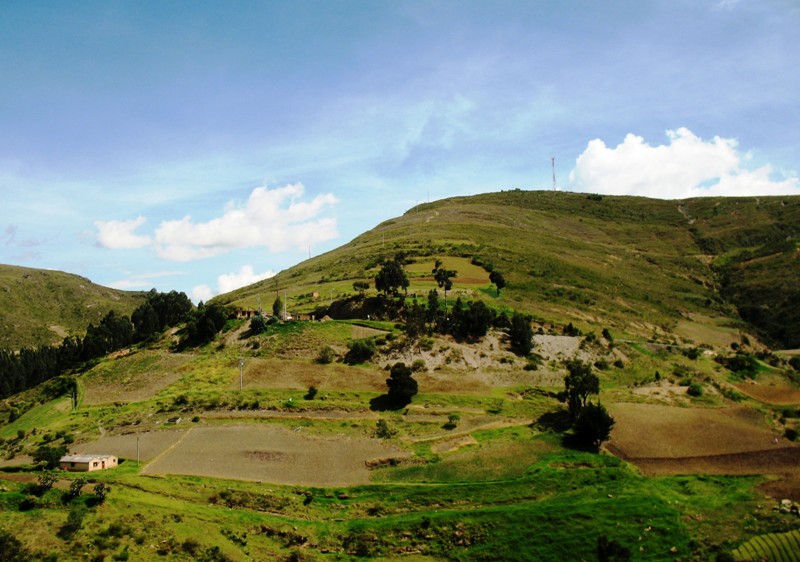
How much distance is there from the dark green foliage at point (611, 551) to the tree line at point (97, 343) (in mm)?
81602

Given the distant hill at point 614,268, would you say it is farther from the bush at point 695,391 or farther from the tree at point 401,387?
the tree at point 401,387

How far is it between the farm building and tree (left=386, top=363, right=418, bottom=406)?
2689cm

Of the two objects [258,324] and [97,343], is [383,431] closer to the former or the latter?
[258,324]

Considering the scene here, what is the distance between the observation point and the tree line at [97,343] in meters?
110

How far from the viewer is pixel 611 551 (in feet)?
123

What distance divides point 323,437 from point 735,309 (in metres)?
119

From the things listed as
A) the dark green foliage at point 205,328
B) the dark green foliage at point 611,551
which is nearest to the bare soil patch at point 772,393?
the dark green foliage at point 611,551

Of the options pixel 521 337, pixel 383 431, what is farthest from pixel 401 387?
pixel 521 337

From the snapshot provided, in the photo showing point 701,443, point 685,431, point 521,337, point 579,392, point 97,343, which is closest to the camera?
point 701,443

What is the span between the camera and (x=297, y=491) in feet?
150

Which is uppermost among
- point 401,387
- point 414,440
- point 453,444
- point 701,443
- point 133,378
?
point 133,378

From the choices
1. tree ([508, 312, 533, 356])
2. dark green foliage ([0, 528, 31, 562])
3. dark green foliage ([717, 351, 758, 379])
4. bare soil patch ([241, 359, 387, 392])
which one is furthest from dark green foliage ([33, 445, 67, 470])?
dark green foliage ([717, 351, 758, 379])

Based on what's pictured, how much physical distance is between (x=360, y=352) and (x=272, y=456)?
2298cm

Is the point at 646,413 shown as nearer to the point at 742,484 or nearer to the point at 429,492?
the point at 742,484
